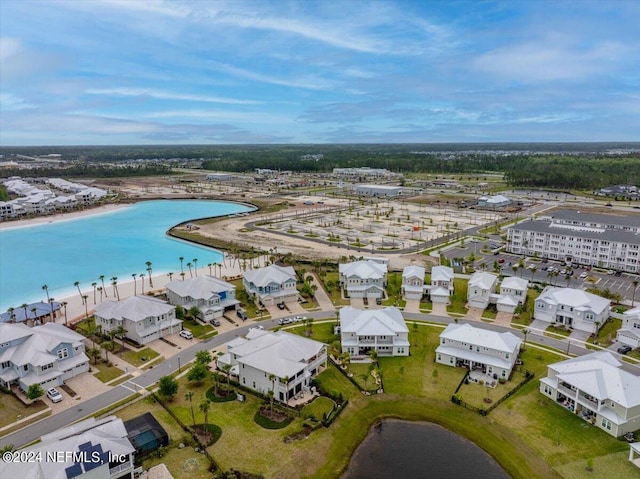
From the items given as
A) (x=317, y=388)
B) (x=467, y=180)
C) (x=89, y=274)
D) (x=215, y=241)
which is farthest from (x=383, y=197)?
(x=317, y=388)

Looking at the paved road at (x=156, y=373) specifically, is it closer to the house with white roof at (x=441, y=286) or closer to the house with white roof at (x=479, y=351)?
the house with white roof at (x=441, y=286)

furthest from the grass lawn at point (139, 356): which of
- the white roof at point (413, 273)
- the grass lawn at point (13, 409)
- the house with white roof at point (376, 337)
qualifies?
the white roof at point (413, 273)

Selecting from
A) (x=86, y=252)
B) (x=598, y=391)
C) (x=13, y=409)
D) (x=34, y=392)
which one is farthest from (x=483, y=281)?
(x=86, y=252)

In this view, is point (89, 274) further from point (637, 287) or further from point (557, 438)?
point (637, 287)

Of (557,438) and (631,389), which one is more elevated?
(631,389)

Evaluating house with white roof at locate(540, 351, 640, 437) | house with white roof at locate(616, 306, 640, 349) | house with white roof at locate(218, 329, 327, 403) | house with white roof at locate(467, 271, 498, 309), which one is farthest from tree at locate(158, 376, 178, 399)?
house with white roof at locate(616, 306, 640, 349)

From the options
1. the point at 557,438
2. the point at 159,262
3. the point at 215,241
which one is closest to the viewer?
the point at 557,438

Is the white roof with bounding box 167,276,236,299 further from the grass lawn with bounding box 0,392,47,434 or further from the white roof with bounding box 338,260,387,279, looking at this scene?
the grass lawn with bounding box 0,392,47,434
